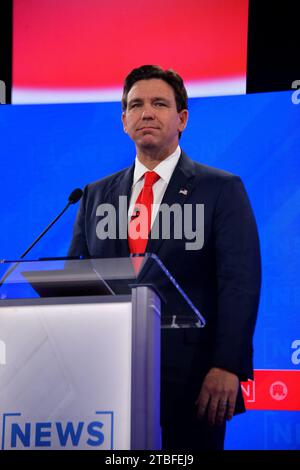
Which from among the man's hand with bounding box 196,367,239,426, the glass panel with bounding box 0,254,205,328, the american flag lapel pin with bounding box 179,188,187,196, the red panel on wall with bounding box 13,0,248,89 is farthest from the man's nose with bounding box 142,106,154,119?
the glass panel with bounding box 0,254,205,328

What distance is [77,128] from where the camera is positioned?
12.9ft

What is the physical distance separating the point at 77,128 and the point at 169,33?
0.73 metres

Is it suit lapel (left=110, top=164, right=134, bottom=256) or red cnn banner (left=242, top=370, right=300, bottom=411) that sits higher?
suit lapel (left=110, top=164, right=134, bottom=256)

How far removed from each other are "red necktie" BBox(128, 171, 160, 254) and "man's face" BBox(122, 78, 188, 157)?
155 millimetres

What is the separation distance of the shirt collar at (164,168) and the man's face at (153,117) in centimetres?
3

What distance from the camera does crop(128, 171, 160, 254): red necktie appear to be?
3119 mm

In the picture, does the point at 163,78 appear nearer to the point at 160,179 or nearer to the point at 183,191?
the point at 160,179

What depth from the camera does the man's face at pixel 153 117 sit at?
327 cm

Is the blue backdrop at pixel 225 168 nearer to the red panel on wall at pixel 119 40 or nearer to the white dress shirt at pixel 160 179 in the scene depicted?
the red panel on wall at pixel 119 40

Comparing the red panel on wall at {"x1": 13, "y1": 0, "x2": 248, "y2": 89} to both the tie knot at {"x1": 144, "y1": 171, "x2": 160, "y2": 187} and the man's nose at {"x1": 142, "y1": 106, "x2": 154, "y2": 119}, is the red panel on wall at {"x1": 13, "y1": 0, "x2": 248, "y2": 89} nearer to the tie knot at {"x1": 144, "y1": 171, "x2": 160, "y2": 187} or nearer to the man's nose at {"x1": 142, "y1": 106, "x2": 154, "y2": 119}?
the man's nose at {"x1": 142, "y1": 106, "x2": 154, "y2": 119}

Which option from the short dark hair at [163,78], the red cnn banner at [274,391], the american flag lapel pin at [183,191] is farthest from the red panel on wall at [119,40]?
the red cnn banner at [274,391]

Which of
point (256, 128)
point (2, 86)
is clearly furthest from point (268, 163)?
point (2, 86)

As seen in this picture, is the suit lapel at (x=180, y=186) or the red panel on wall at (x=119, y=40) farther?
the red panel on wall at (x=119, y=40)

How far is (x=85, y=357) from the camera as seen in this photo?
1838mm
